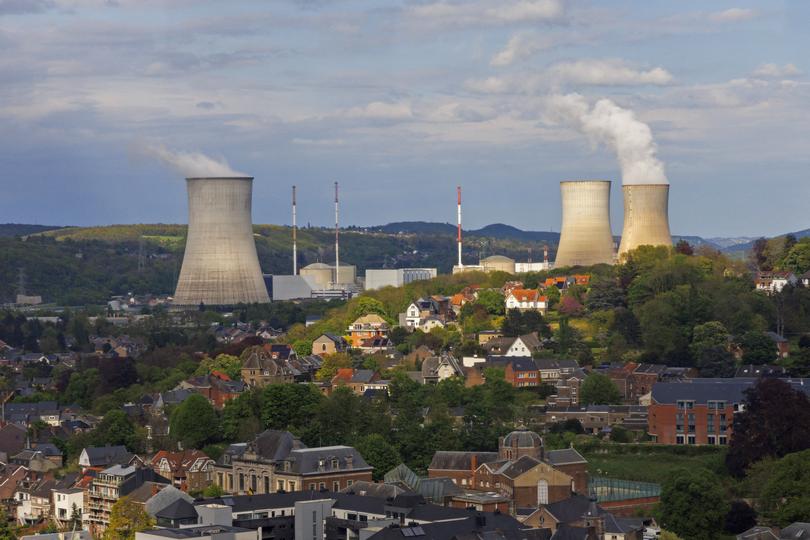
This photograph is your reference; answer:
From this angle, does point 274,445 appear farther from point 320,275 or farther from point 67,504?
point 320,275

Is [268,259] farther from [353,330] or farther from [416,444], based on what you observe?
[416,444]

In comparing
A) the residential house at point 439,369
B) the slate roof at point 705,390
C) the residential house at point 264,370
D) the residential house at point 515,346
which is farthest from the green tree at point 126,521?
the residential house at point 515,346

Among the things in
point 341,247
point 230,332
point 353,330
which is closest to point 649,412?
point 353,330

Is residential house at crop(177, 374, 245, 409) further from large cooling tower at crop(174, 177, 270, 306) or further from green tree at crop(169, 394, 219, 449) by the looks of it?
large cooling tower at crop(174, 177, 270, 306)

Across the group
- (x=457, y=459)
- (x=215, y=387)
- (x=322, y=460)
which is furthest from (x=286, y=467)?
(x=215, y=387)

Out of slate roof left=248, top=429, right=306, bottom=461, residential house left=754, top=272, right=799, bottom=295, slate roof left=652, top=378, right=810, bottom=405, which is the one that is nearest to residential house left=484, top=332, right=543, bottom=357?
residential house left=754, top=272, right=799, bottom=295
